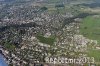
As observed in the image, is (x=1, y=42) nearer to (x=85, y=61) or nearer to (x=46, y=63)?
(x=46, y=63)

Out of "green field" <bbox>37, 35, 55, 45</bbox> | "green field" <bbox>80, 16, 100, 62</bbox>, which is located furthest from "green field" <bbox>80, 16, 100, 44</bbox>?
"green field" <bbox>37, 35, 55, 45</bbox>

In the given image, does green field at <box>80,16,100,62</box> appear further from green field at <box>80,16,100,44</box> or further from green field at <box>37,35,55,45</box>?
green field at <box>37,35,55,45</box>

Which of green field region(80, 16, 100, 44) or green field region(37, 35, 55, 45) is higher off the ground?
green field region(37, 35, 55, 45)

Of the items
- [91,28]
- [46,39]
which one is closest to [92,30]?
[91,28]

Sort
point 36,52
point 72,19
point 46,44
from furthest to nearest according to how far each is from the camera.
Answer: point 72,19, point 46,44, point 36,52

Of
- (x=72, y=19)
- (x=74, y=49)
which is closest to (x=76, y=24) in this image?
(x=72, y=19)

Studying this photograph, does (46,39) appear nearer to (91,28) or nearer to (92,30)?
(92,30)

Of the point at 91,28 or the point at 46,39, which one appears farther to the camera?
the point at 91,28

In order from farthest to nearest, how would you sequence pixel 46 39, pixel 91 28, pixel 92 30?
pixel 91 28, pixel 92 30, pixel 46 39
